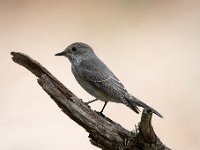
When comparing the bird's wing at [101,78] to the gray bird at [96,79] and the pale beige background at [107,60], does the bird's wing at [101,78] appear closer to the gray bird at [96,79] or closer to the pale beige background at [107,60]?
the gray bird at [96,79]

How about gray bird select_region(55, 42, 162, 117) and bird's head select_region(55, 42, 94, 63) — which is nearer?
gray bird select_region(55, 42, 162, 117)

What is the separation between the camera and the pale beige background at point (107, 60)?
1034 centimetres

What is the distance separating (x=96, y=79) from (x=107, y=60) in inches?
178

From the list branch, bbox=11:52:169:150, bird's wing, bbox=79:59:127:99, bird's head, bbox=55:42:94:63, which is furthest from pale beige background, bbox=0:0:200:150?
branch, bbox=11:52:169:150

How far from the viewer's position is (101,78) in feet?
24.9

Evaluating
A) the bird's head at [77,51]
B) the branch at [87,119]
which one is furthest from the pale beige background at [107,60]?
Result: the branch at [87,119]

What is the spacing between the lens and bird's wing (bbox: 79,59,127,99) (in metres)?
7.38

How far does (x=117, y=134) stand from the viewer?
6.44 meters

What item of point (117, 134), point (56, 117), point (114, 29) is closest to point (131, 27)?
point (114, 29)

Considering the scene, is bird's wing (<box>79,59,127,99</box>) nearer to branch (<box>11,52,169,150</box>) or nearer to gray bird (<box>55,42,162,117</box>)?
gray bird (<box>55,42,162,117</box>)

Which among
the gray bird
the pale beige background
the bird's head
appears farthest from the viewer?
the pale beige background

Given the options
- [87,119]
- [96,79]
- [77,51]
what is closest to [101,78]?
[96,79]

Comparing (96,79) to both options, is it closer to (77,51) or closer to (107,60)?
(77,51)

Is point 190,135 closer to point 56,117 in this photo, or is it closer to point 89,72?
point 56,117
